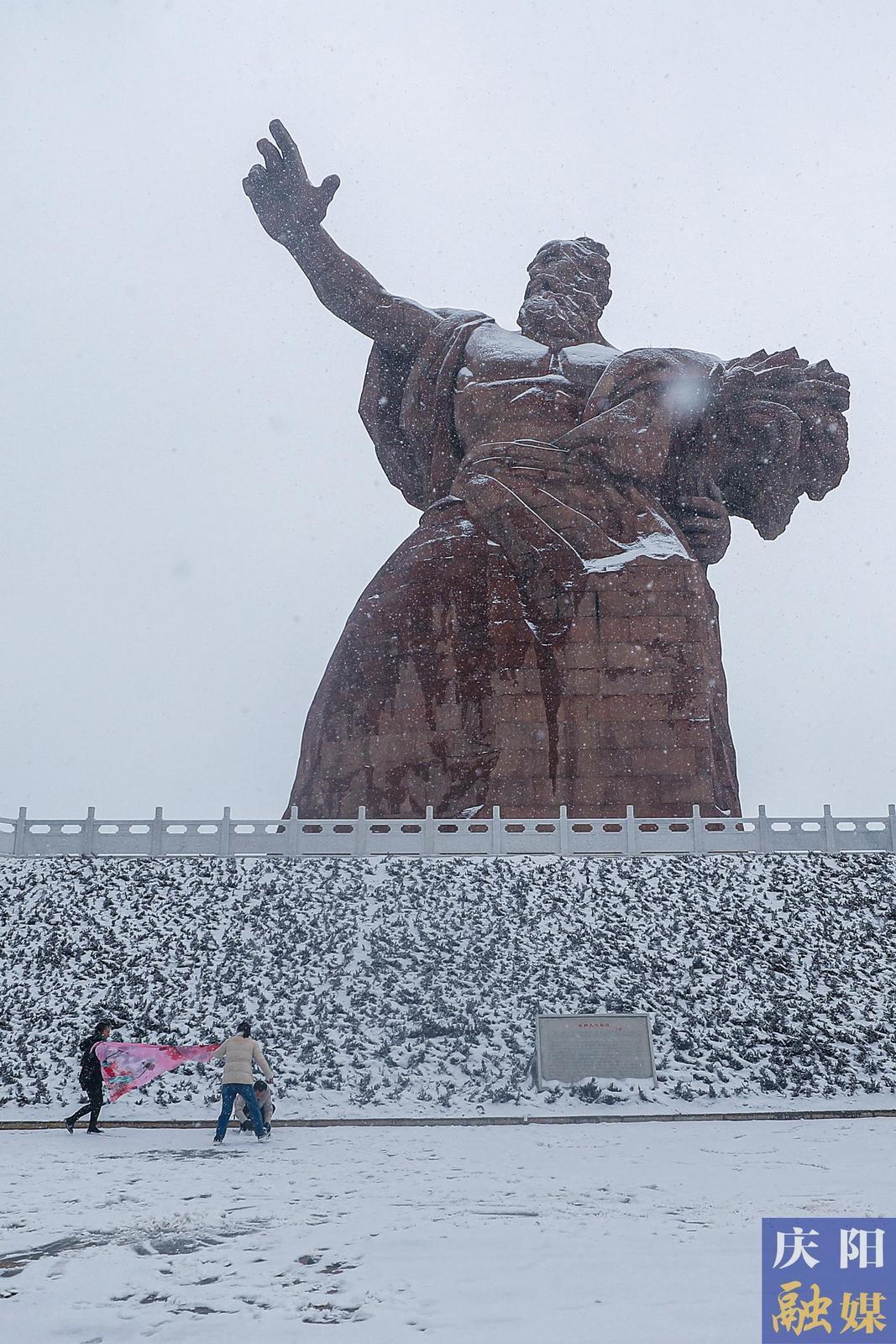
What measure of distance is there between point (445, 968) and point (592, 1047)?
2.82 metres

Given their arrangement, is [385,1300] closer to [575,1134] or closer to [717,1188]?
[717,1188]

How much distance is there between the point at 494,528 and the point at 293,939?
11.1 meters

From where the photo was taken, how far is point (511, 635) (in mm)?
24031

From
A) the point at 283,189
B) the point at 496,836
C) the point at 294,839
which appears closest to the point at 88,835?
the point at 294,839

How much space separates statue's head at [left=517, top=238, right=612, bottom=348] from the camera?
27766 millimetres

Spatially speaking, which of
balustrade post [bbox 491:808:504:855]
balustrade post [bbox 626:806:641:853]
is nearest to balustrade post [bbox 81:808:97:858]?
balustrade post [bbox 491:808:504:855]

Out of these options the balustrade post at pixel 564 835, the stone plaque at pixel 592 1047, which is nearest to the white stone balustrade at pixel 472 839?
the balustrade post at pixel 564 835

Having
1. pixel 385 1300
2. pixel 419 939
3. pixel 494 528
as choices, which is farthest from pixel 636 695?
pixel 385 1300

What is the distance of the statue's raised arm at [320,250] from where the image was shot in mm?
27938

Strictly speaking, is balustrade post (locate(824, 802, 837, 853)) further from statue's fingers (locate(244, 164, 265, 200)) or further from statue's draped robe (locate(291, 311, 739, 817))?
statue's fingers (locate(244, 164, 265, 200))

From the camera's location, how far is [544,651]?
78.2 feet

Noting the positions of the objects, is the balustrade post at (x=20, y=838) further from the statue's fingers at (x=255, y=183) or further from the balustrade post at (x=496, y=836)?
the statue's fingers at (x=255, y=183)

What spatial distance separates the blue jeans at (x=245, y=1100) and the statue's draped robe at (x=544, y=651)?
12.4 m

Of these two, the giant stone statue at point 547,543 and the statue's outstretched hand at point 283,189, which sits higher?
the statue's outstretched hand at point 283,189
